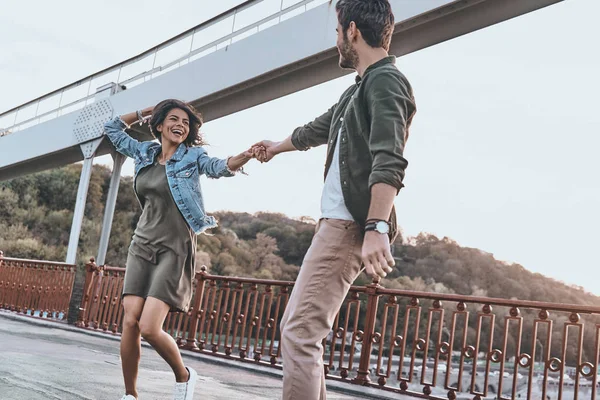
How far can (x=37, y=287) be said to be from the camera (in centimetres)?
1066

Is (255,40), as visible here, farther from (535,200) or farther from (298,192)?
(535,200)

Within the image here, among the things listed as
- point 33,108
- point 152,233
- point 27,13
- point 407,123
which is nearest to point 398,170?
point 407,123

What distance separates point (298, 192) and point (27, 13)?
31.7 metres

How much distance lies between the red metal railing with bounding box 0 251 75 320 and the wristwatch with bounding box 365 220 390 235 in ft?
31.3

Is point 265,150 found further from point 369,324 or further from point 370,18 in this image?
point 369,324

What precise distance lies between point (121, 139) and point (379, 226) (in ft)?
6.59

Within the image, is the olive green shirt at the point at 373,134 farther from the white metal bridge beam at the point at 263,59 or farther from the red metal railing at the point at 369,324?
the white metal bridge beam at the point at 263,59

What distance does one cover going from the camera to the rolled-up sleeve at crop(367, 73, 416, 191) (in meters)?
1.42

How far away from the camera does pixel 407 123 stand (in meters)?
1.62

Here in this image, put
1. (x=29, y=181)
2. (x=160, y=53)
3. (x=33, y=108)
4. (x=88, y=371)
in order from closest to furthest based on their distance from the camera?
(x=88, y=371) < (x=160, y=53) < (x=33, y=108) < (x=29, y=181)

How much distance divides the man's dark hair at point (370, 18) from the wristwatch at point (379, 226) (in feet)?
1.87

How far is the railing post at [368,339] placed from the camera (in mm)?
5661

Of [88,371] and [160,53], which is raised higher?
[160,53]

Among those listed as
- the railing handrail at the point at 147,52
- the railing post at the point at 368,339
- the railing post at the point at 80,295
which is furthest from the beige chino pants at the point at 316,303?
the railing post at the point at 80,295
